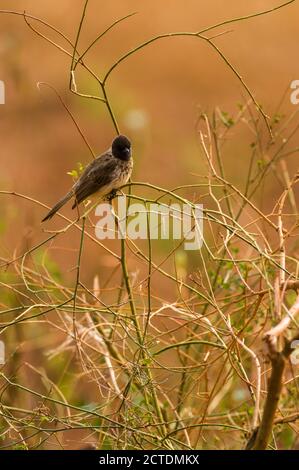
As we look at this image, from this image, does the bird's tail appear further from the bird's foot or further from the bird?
the bird's foot

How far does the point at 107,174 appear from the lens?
4668 millimetres

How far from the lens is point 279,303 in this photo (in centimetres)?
271

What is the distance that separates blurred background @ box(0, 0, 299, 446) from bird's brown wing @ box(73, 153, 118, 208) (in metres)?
4.70

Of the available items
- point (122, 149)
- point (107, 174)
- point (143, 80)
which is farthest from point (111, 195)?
point (143, 80)

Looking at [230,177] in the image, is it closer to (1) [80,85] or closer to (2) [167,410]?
(1) [80,85]

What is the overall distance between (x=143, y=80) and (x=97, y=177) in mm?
7645

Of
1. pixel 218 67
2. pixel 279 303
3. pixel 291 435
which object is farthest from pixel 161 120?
pixel 279 303

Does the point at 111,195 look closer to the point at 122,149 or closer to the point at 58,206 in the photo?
the point at 58,206

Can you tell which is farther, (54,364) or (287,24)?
(287,24)

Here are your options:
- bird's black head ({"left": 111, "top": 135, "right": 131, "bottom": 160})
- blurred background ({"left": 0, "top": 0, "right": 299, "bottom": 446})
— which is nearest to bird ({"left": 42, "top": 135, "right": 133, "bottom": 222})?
bird's black head ({"left": 111, "top": 135, "right": 131, "bottom": 160})

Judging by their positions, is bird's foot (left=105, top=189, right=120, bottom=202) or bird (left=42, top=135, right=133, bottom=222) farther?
bird (left=42, top=135, right=133, bottom=222)

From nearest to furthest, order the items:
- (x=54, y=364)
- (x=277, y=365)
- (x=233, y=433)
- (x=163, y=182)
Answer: (x=277, y=365), (x=233, y=433), (x=54, y=364), (x=163, y=182)

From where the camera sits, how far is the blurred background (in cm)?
1051

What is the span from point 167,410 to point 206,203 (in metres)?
3.62
